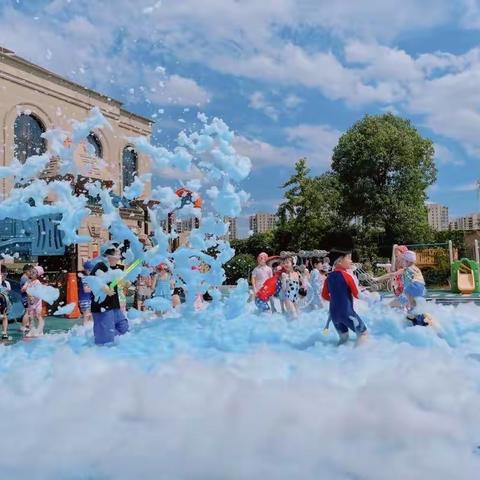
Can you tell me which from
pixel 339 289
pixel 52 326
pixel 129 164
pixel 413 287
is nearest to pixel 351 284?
pixel 339 289

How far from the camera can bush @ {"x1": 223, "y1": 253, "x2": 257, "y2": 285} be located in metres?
32.8

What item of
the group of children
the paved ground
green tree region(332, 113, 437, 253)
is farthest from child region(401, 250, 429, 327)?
green tree region(332, 113, 437, 253)

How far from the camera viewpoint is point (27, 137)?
2873cm

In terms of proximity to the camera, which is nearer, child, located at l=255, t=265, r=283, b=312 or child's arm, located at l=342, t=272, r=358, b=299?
child's arm, located at l=342, t=272, r=358, b=299

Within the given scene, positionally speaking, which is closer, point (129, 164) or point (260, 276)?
point (260, 276)

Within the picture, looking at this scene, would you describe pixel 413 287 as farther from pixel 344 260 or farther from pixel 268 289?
pixel 268 289

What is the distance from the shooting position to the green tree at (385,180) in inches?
1459

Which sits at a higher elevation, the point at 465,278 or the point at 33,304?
the point at 33,304

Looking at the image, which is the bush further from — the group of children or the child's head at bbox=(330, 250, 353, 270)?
the child's head at bbox=(330, 250, 353, 270)

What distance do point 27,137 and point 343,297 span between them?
24.3 metres

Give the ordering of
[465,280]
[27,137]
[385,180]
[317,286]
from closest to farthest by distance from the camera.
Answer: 1. [317,286]
2. [465,280]
3. [27,137]
4. [385,180]

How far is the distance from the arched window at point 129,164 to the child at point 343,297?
93.3ft

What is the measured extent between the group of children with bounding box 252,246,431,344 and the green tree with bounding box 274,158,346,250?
22.2 meters

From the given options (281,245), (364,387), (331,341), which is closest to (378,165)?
(281,245)
